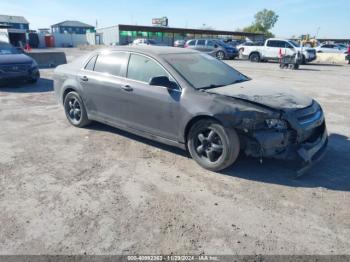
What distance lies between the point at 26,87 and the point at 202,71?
8542 millimetres

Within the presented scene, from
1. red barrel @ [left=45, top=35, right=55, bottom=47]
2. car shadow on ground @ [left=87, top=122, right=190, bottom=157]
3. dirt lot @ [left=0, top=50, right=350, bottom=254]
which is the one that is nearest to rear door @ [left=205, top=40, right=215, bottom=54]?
car shadow on ground @ [left=87, top=122, right=190, bottom=157]

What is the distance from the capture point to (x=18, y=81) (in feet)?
35.4

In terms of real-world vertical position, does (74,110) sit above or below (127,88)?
below

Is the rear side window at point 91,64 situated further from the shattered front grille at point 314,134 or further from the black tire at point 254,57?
the black tire at point 254,57

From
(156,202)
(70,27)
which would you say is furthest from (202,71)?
(70,27)

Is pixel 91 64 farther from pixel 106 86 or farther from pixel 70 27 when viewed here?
pixel 70 27

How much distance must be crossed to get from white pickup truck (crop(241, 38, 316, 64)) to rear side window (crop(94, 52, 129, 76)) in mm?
20010

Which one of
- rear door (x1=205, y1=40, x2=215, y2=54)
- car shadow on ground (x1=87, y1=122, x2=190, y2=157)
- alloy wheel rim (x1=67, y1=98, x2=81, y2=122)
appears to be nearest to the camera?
car shadow on ground (x1=87, y1=122, x2=190, y2=157)

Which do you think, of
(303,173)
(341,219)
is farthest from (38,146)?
(341,219)

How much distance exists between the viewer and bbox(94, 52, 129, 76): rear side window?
5180 millimetres

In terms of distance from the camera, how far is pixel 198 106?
4117 millimetres

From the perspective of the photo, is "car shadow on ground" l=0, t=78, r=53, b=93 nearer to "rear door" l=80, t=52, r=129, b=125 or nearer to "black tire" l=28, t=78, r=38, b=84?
"black tire" l=28, t=78, r=38, b=84

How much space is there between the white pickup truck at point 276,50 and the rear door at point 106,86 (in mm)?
20073

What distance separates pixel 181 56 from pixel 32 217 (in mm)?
3232
